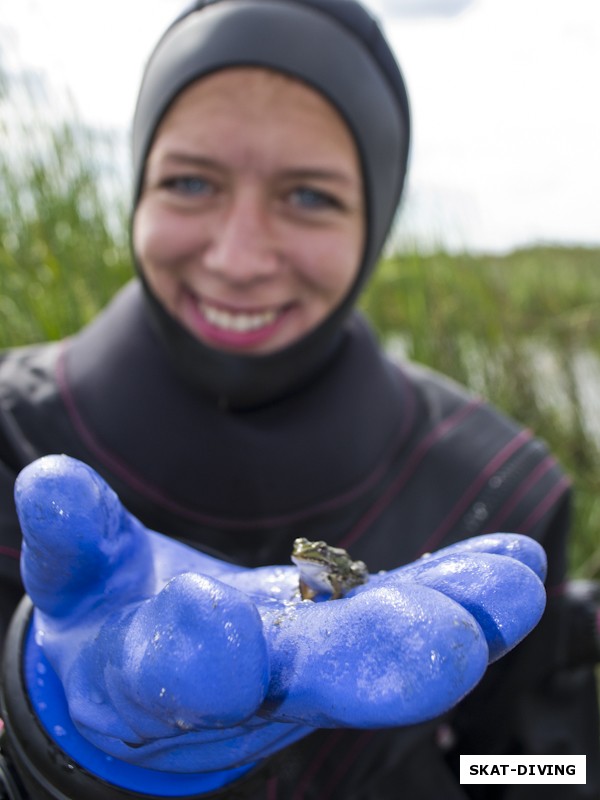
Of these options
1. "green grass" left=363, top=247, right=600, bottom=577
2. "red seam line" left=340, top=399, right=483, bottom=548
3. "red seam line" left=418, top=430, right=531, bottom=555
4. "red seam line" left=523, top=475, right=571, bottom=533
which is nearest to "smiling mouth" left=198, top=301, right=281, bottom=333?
"red seam line" left=340, top=399, right=483, bottom=548

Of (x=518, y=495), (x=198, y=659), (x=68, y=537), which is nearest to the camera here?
(x=198, y=659)

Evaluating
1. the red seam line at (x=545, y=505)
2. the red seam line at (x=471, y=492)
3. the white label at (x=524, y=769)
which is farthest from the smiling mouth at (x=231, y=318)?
the white label at (x=524, y=769)

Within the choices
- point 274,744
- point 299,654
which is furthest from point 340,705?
point 274,744

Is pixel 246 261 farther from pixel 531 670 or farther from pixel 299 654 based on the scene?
pixel 531 670

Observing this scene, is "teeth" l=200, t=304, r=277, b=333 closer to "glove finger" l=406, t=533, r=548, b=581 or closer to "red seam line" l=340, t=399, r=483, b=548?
"red seam line" l=340, t=399, r=483, b=548

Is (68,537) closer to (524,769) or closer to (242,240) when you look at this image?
(242,240)

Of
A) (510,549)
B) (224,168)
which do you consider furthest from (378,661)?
(224,168)

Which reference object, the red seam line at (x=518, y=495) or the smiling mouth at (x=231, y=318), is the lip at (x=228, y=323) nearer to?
the smiling mouth at (x=231, y=318)
